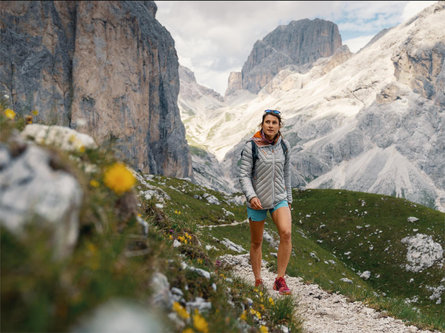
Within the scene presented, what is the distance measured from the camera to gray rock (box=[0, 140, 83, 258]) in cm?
225

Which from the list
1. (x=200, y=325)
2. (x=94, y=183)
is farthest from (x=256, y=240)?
(x=94, y=183)

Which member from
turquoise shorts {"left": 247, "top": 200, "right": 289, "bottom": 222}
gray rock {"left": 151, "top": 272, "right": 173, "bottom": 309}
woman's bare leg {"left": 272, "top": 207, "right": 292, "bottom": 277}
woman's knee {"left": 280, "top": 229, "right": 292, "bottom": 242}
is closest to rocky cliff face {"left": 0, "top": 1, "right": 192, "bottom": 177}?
turquoise shorts {"left": 247, "top": 200, "right": 289, "bottom": 222}

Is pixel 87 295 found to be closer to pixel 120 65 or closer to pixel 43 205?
pixel 43 205

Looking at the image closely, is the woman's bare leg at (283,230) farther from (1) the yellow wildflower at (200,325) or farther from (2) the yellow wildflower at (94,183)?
(2) the yellow wildflower at (94,183)

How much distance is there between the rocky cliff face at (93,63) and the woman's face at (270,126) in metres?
53.1

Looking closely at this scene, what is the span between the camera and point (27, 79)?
74438 mm

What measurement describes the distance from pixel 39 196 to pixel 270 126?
661 centimetres

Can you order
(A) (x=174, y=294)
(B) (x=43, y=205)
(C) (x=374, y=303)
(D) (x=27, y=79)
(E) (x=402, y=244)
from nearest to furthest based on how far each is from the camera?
(B) (x=43, y=205), (A) (x=174, y=294), (C) (x=374, y=303), (E) (x=402, y=244), (D) (x=27, y=79)

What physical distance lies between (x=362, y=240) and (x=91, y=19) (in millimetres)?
89071

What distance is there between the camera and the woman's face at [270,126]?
819 centimetres

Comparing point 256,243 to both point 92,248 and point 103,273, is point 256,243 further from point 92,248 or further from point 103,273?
point 103,273

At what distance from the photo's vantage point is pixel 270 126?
8.18 metres

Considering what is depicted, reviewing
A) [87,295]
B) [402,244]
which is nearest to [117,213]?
[87,295]

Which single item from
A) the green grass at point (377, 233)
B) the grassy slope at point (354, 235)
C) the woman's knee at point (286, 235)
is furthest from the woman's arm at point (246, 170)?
the green grass at point (377, 233)
